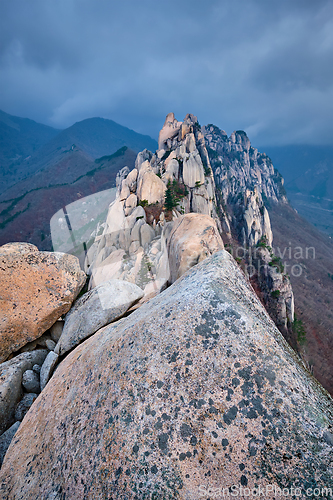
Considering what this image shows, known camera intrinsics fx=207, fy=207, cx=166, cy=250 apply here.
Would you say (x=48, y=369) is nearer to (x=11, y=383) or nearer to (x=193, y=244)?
(x=11, y=383)

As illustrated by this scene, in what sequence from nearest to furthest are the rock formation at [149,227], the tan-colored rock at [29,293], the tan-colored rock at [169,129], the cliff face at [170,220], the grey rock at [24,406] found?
the grey rock at [24,406] < the tan-colored rock at [29,293] < the rock formation at [149,227] < the cliff face at [170,220] < the tan-colored rock at [169,129]

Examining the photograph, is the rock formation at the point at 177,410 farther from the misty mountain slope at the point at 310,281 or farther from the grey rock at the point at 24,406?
the misty mountain slope at the point at 310,281

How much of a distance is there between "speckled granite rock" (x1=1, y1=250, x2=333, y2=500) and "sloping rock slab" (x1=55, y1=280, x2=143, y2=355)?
270 cm

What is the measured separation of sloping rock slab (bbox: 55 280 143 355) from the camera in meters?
6.93

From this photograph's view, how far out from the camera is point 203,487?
2488 millimetres

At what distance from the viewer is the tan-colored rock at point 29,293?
23.5ft

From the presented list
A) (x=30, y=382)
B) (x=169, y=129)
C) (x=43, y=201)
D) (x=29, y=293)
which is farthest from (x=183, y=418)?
(x=43, y=201)

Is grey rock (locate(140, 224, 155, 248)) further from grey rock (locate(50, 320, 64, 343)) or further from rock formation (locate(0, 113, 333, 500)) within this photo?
rock formation (locate(0, 113, 333, 500))

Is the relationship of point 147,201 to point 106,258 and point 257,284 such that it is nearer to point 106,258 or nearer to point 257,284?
point 106,258

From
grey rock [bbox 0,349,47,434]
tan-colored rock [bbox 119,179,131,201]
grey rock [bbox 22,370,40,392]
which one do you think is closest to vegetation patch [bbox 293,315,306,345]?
tan-colored rock [bbox 119,179,131,201]

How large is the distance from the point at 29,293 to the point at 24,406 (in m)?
3.42

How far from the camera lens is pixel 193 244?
9148mm

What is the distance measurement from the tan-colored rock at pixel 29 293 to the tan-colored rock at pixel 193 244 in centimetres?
433

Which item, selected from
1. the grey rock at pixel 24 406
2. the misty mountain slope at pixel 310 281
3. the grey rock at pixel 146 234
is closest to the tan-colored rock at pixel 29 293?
the grey rock at pixel 24 406
